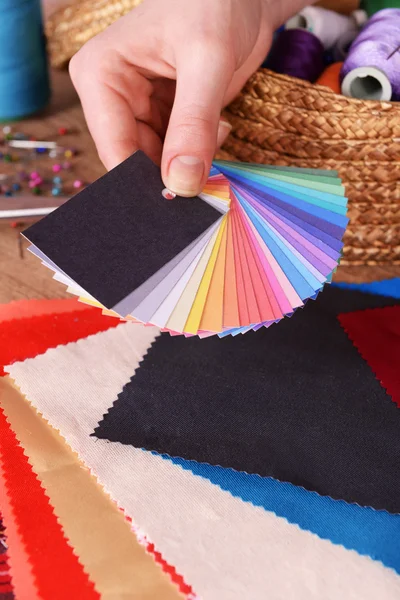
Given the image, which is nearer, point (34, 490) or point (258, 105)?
point (34, 490)

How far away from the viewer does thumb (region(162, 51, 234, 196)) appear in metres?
0.72

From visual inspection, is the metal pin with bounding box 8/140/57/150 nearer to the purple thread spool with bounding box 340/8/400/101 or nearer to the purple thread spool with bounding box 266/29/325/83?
the purple thread spool with bounding box 266/29/325/83

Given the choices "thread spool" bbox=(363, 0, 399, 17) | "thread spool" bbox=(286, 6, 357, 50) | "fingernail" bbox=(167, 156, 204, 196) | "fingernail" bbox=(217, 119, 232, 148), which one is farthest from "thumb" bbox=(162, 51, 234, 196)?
"thread spool" bbox=(363, 0, 399, 17)

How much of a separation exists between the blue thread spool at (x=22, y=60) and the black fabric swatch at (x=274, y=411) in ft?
2.54

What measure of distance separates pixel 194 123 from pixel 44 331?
1.15ft

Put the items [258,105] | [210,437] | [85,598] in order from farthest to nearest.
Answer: [258,105] < [210,437] < [85,598]

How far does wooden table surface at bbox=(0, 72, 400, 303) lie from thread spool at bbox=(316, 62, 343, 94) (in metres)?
0.33

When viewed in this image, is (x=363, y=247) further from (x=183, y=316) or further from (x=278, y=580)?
(x=278, y=580)

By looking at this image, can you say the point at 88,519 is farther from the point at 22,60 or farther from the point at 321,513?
the point at 22,60

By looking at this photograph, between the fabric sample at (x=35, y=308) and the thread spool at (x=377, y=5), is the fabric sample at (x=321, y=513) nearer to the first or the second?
the fabric sample at (x=35, y=308)

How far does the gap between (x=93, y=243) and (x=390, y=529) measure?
1.33 ft

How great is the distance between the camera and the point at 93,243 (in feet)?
2.13

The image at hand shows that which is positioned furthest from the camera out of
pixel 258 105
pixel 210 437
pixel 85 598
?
pixel 258 105

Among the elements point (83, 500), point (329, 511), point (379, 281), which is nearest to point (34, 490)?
point (83, 500)
